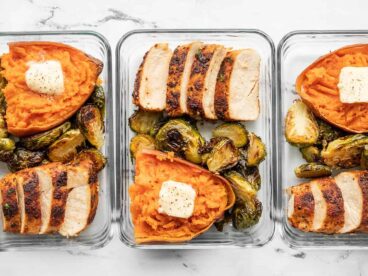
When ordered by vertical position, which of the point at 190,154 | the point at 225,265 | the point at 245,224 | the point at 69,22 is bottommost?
the point at 225,265

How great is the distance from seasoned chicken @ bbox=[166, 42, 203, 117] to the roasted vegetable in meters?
0.37

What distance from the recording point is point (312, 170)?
4.96 metres

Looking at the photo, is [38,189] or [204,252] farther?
[204,252]

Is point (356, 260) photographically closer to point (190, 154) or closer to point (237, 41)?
point (190, 154)

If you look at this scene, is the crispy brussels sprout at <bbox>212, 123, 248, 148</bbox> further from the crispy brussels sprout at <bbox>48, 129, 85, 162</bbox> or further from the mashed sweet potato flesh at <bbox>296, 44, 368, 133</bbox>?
the crispy brussels sprout at <bbox>48, 129, 85, 162</bbox>

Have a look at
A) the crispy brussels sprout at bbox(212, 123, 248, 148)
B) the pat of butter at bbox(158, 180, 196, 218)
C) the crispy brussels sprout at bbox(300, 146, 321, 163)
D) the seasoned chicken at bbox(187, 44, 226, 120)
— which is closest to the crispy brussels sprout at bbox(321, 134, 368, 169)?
the crispy brussels sprout at bbox(300, 146, 321, 163)

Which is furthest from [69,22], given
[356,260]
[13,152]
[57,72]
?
[356,260]

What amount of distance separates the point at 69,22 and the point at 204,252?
2094 mm

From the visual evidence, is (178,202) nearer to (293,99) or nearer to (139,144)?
(139,144)

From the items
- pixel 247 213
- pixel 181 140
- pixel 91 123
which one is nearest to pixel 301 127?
pixel 247 213

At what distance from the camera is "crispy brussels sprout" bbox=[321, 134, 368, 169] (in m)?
4.91

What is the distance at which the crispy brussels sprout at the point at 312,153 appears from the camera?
5.01 metres

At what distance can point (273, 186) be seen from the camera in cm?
504

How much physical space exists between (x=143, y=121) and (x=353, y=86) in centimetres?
158
